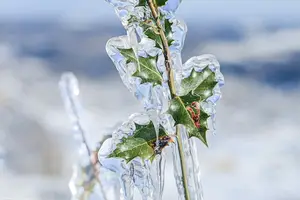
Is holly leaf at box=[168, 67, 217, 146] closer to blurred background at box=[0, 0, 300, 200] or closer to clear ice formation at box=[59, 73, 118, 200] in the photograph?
clear ice formation at box=[59, 73, 118, 200]

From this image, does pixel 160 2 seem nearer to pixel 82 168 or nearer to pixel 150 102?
pixel 150 102

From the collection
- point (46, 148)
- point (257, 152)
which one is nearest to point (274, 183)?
point (257, 152)

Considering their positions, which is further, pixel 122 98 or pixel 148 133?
pixel 122 98

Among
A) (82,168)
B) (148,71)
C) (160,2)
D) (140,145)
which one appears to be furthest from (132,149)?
(82,168)

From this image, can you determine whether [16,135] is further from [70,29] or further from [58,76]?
[70,29]

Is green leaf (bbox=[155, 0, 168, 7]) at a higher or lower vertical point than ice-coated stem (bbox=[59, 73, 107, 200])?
lower

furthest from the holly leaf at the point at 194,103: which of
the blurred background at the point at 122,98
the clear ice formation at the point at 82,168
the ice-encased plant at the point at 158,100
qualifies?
the blurred background at the point at 122,98

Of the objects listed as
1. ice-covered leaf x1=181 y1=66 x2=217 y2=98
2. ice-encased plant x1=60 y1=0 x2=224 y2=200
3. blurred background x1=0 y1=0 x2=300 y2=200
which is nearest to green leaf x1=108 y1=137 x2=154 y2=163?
ice-encased plant x1=60 y1=0 x2=224 y2=200
